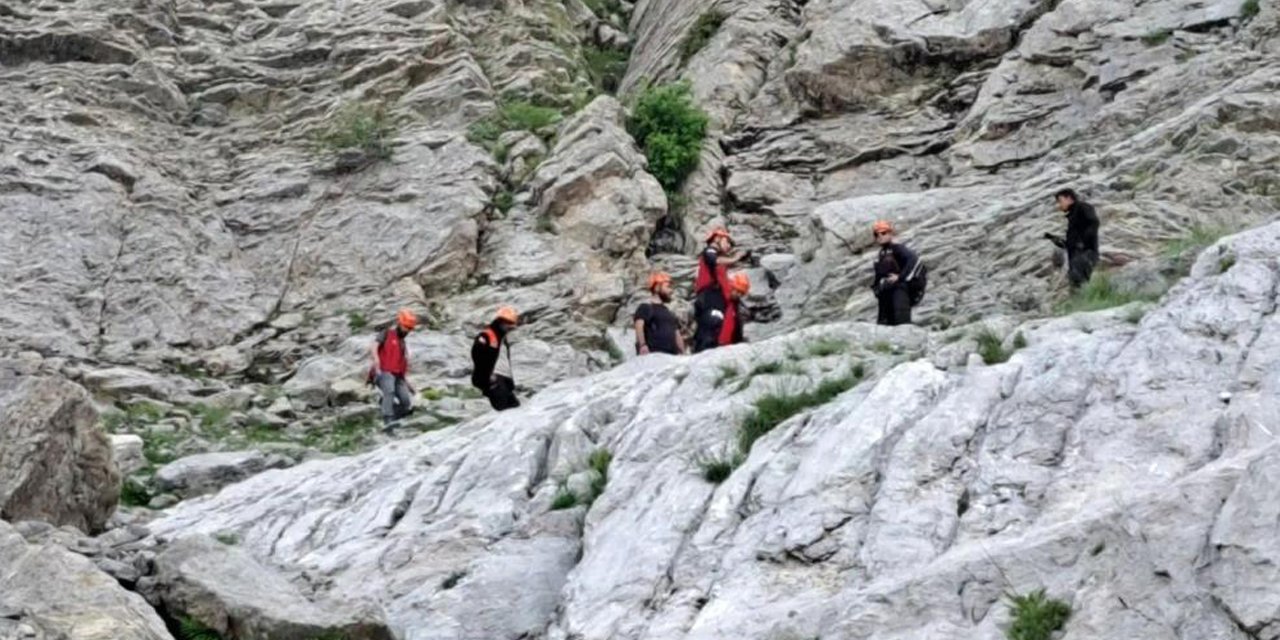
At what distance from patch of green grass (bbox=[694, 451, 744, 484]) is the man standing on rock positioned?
7.94 meters

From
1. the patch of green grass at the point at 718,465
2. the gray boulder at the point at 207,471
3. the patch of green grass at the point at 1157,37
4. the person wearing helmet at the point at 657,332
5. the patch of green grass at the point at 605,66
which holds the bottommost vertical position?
the patch of green grass at the point at 605,66

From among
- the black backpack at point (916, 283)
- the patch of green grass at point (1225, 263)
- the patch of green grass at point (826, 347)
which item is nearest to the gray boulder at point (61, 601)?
the patch of green grass at point (826, 347)

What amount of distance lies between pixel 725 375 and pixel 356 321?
13354 mm

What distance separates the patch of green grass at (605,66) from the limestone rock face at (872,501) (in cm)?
1990

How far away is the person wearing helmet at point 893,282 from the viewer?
21.4 meters

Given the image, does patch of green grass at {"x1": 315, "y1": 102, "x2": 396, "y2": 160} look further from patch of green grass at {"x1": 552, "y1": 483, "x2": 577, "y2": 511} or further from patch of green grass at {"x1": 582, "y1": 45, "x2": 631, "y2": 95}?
patch of green grass at {"x1": 552, "y1": 483, "x2": 577, "y2": 511}

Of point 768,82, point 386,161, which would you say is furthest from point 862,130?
point 386,161

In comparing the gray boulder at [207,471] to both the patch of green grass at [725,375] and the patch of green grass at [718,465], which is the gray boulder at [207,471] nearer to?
the patch of green grass at [725,375]

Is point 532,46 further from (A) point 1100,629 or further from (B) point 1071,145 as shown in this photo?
(A) point 1100,629

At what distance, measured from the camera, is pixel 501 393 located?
21.8m

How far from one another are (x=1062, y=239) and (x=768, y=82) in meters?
11.2

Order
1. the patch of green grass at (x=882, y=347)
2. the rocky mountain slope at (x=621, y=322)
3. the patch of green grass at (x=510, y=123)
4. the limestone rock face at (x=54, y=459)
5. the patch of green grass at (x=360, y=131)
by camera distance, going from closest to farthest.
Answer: the rocky mountain slope at (x=621, y=322), the limestone rock face at (x=54, y=459), the patch of green grass at (x=882, y=347), the patch of green grass at (x=360, y=131), the patch of green grass at (x=510, y=123)

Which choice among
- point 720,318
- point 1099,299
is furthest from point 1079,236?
point 1099,299

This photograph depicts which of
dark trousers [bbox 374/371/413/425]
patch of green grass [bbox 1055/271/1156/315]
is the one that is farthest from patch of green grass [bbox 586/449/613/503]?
dark trousers [bbox 374/371/413/425]
